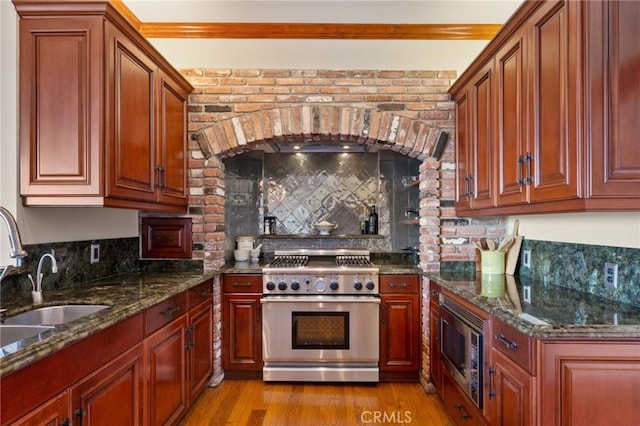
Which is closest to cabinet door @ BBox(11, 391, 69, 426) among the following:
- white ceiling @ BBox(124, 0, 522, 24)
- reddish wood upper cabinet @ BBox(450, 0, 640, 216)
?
reddish wood upper cabinet @ BBox(450, 0, 640, 216)

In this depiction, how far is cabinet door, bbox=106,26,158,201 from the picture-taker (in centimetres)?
199

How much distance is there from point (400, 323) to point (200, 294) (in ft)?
5.29

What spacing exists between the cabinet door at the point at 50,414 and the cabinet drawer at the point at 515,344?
5.73 feet

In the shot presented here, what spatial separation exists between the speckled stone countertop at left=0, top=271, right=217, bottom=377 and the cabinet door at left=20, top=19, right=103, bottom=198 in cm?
56

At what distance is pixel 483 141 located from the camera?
8.14 ft

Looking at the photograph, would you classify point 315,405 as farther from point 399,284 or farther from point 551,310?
point 551,310

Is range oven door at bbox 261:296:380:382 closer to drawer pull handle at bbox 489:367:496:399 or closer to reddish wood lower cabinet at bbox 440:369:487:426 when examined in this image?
reddish wood lower cabinet at bbox 440:369:487:426

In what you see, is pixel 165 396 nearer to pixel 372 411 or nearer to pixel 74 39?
pixel 372 411

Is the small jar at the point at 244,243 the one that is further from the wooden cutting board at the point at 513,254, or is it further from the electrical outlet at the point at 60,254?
the wooden cutting board at the point at 513,254

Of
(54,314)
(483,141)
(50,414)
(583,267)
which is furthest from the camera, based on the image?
(483,141)

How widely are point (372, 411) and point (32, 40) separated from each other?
3.06 m

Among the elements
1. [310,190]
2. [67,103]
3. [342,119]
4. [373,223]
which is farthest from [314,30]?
[373,223]

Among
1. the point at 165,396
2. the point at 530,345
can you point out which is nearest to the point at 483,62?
the point at 530,345

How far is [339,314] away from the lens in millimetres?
3035
